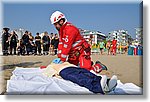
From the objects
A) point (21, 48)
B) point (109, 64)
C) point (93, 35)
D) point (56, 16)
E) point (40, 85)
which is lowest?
point (40, 85)

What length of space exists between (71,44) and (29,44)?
13.4 inches

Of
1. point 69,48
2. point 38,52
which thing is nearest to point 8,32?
point 38,52

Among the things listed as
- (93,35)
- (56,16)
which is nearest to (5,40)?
(56,16)

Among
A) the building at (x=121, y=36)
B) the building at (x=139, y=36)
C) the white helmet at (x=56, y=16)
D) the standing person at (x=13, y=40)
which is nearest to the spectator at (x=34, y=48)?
the standing person at (x=13, y=40)

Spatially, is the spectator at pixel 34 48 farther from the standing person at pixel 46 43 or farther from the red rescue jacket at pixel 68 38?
the red rescue jacket at pixel 68 38

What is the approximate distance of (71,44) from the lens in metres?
2.89

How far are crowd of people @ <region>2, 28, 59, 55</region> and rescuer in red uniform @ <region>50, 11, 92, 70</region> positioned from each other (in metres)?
0.06

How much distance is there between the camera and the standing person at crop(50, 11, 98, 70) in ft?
9.48

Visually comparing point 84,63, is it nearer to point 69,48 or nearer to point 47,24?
point 69,48

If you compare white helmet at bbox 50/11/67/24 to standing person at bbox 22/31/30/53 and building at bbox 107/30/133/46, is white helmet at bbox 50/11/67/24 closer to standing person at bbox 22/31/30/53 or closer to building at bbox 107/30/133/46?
standing person at bbox 22/31/30/53

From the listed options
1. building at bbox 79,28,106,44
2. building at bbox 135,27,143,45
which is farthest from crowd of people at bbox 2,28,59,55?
building at bbox 135,27,143,45

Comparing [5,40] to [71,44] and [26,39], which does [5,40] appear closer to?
[26,39]

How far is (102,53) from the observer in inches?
115

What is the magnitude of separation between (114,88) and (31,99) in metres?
0.66
